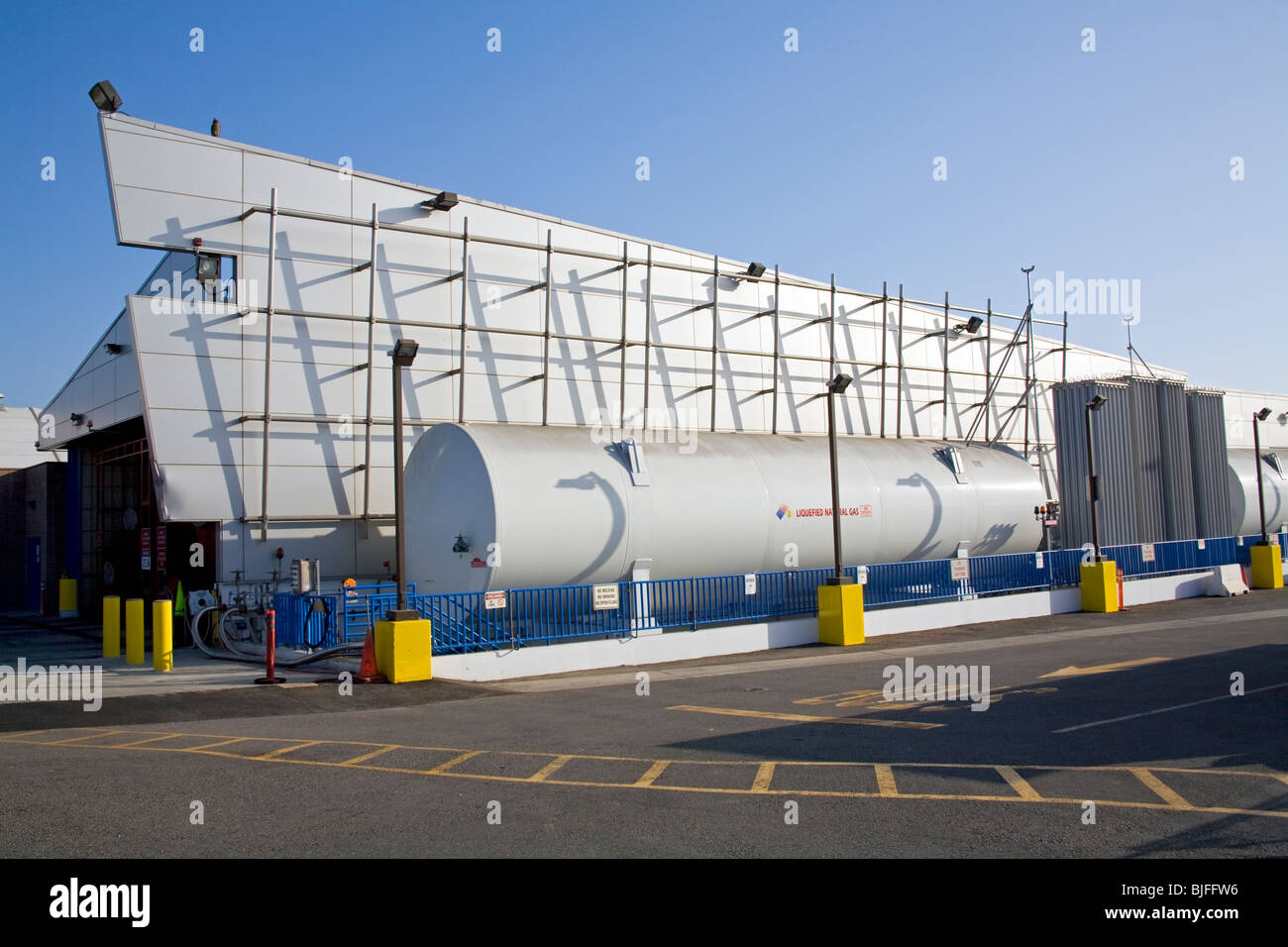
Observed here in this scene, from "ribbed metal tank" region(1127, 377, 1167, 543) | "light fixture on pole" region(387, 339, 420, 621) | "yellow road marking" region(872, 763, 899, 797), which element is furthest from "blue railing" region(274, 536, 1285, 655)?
"yellow road marking" region(872, 763, 899, 797)

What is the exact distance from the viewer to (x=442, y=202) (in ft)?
81.0

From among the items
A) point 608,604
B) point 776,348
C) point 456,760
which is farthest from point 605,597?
point 776,348

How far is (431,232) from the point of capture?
24781 millimetres

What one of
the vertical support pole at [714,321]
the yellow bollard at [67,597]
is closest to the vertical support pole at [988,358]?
the vertical support pole at [714,321]

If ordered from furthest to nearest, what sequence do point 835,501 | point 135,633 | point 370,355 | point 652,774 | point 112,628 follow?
point 370,355 < point 835,501 < point 112,628 < point 135,633 < point 652,774

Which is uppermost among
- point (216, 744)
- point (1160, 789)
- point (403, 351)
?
point (403, 351)

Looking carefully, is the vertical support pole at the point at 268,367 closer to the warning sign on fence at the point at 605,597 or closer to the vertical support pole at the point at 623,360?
the warning sign on fence at the point at 605,597

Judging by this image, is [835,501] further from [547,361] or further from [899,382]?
[899,382]

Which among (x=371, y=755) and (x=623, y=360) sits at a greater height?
(x=623, y=360)

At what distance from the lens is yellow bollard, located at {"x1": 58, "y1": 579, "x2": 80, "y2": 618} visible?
32.7 m

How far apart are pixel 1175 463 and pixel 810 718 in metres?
26.2

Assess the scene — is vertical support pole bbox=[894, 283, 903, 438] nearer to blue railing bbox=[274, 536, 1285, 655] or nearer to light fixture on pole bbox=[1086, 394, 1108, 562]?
light fixture on pole bbox=[1086, 394, 1108, 562]

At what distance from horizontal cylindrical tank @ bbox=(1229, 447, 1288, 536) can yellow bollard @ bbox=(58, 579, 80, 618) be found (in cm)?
4228
